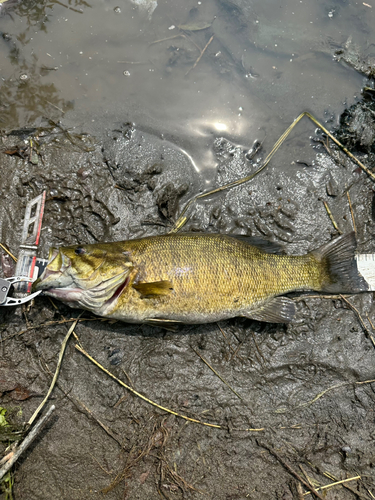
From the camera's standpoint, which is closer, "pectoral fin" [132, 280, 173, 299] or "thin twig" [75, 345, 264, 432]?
"pectoral fin" [132, 280, 173, 299]

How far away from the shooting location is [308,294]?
382 centimetres

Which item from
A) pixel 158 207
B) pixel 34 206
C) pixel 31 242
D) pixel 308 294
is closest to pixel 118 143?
pixel 158 207

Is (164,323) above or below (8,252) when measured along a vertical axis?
below

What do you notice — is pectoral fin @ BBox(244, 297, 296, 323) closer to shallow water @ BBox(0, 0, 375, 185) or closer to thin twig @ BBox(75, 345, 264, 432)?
thin twig @ BBox(75, 345, 264, 432)

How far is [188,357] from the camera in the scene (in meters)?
3.67

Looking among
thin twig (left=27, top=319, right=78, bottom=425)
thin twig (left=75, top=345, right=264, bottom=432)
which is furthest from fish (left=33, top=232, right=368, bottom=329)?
thin twig (left=75, top=345, right=264, bottom=432)

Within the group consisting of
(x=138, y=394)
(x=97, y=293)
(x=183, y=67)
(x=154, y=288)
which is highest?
(x=183, y=67)

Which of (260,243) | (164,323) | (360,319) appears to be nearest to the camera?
(164,323)

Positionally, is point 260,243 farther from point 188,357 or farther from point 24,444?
point 24,444

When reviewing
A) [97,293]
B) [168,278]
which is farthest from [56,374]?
[168,278]

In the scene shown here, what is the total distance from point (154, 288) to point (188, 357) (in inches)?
45.4

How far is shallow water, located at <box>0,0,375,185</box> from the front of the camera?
13.2 ft

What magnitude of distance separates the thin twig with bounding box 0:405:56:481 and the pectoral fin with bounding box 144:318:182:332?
1.33 m

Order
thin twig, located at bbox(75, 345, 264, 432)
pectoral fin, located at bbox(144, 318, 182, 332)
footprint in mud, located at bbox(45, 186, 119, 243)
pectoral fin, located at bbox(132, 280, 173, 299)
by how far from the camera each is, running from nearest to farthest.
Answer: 1. pectoral fin, located at bbox(132, 280, 173, 299)
2. pectoral fin, located at bbox(144, 318, 182, 332)
3. thin twig, located at bbox(75, 345, 264, 432)
4. footprint in mud, located at bbox(45, 186, 119, 243)
